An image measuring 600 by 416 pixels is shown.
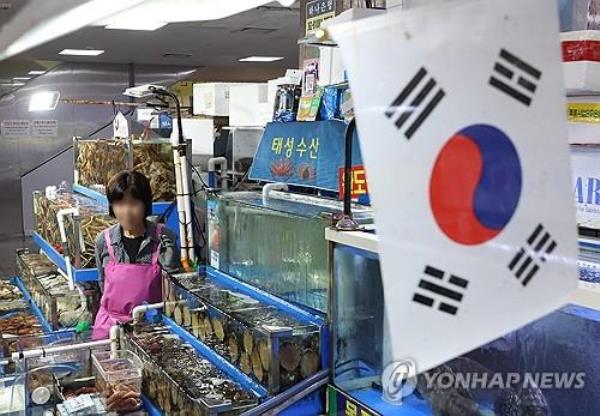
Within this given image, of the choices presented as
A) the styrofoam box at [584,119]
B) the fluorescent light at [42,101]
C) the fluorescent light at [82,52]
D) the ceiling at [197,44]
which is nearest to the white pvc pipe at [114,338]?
the styrofoam box at [584,119]

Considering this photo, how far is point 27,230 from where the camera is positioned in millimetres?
11883

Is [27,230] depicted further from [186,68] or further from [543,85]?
[543,85]

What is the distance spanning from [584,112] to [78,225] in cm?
378

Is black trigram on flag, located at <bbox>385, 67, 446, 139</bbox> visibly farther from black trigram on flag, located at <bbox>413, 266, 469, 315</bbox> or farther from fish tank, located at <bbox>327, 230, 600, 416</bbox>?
fish tank, located at <bbox>327, 230, 600, 416</bbox>

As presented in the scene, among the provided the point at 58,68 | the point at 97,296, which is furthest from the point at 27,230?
the point at 97,296

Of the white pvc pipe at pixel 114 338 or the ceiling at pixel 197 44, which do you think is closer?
the white pvc pipe at pixel 114 338

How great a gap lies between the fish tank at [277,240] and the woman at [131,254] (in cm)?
73

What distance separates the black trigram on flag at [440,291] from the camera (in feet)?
3.59

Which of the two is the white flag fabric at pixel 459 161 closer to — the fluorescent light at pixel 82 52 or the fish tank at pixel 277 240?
the fish tank at pixel 277 240

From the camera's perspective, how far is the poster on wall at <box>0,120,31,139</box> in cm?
1189

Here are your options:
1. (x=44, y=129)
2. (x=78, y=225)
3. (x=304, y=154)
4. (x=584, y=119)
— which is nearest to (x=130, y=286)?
(x=78, y=225)

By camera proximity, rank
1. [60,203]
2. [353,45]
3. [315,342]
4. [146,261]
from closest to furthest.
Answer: [353,45] < [315,342] < [146,261] < [60,203]

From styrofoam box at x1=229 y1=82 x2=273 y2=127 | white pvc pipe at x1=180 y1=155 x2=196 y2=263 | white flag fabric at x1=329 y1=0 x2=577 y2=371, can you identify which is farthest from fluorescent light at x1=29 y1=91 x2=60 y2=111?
white flag fabric at x1=329 y1=0 x2=577 y2=371

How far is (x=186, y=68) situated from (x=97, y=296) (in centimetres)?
913
